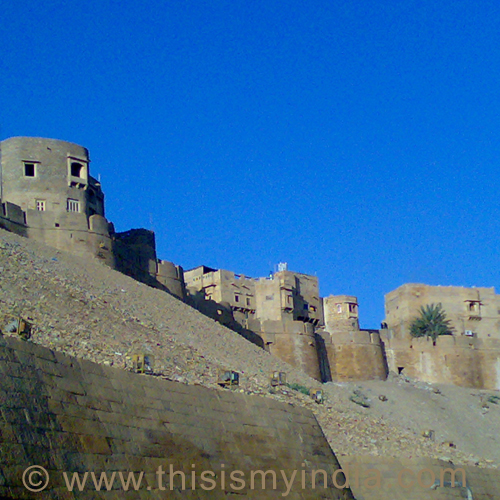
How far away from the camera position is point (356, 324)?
5197 centimetres

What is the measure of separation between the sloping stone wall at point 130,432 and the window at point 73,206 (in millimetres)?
22124

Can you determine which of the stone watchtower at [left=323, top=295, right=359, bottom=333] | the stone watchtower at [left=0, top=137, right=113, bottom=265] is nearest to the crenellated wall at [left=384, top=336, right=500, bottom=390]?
the stone watchtower at [left=323, top=295, right=359, bottom=333]

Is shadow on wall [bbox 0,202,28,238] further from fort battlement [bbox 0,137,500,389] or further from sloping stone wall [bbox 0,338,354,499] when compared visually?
sloping stone wall [bbox 0,338,354,499]

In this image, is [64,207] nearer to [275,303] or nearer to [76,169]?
[76,169]

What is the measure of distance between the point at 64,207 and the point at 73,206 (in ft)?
1.77

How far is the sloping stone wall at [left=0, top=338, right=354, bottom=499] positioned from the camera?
38.4 feet

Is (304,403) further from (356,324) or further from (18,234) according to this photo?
(356,324)

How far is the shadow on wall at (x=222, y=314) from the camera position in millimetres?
42281

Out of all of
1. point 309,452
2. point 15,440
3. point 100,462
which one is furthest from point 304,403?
point 15,440

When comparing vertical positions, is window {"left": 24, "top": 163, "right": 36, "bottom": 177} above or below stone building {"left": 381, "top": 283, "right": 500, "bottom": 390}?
above

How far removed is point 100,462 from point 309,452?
7.48 m

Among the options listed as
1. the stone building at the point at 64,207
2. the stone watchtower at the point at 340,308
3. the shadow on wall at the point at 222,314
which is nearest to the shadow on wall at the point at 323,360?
the shadow on wall at the point at 222,314

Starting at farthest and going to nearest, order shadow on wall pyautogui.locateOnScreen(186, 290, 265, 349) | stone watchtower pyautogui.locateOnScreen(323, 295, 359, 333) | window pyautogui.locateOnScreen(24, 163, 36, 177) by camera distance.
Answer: stone watchtower pyautogui.locateOnScreen(323, 295, 359, 333), shadow on wall pyautogui.locateOnScreen(186, 290, 265, 349), window pyautogui.locateOnScreen(24, 163, 36, 177)

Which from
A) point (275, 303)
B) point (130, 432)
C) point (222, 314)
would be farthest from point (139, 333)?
point (275, 303)
